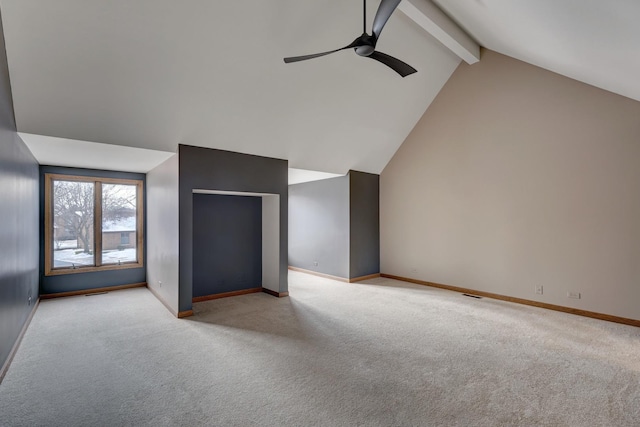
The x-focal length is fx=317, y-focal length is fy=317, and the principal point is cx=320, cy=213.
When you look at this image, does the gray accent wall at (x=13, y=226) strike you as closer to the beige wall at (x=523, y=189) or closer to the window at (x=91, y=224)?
the window at (x=91, y=224)

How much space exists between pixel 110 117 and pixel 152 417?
9.97ft

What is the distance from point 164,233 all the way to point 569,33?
546 cm

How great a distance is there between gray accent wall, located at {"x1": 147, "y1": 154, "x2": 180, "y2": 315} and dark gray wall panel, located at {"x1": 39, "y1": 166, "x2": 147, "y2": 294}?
359 millimetres

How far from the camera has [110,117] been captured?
3.52 m

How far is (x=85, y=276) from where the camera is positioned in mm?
5695

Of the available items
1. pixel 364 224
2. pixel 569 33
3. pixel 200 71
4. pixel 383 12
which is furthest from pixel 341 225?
pixel 569 33

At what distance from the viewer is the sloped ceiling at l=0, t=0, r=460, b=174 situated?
2.72m

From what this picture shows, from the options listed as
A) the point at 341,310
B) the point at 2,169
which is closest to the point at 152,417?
the point at 2,169

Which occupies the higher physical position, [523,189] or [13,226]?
[523,189]

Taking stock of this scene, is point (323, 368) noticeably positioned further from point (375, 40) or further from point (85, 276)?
point (85, 276)

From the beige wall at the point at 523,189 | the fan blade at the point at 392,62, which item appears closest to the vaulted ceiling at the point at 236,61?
the beige wall at the point at 523,189

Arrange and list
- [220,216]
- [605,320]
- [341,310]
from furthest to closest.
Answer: [220,216] < [341,310] < [605,320]

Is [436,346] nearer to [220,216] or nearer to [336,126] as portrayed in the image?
[336,126]

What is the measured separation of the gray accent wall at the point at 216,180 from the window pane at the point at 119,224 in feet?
8.47
